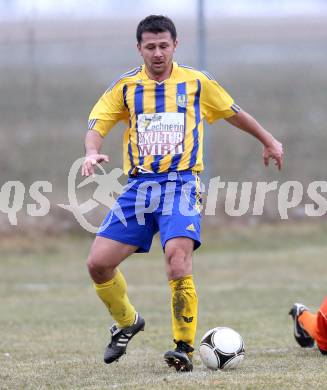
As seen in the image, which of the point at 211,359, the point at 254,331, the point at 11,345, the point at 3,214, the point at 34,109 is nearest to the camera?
the point at 211,359

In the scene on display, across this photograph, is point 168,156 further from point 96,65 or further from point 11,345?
point 96,65

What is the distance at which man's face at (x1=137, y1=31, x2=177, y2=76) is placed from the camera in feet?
19.5

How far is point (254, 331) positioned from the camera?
26.7 feet

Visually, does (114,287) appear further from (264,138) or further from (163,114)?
(264,138)

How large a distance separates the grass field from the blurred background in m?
0.55

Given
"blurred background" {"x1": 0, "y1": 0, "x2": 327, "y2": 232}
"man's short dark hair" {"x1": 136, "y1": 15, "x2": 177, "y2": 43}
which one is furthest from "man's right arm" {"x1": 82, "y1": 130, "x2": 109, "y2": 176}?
"blurred background" {"x1": 0, "y1": 0, "x2": 327, "y2": 232}

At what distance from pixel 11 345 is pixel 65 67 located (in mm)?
8593

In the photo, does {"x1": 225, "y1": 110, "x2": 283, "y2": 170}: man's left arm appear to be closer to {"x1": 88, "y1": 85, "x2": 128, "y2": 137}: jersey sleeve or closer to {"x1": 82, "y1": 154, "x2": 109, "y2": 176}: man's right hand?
{"x1": 88, "y1": 85, "x2": 128, "y2": 137}: jersey sleeve

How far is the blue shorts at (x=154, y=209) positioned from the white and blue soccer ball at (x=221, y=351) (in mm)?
573

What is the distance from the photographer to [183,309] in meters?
5.80

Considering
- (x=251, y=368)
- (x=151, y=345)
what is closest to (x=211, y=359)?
(x=251, y=368)

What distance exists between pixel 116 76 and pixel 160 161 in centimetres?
960

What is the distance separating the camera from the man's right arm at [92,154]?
562 centimetres

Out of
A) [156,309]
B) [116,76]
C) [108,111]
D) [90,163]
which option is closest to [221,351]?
[90,163]
